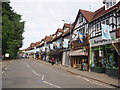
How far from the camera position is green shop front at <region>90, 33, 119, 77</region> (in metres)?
18.4

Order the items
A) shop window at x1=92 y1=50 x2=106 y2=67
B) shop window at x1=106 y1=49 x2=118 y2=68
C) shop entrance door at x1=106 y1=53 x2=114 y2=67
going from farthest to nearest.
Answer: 1. shop window at x1=92 y1=50 x2=106 y2=67
2. shop entrance door at x1=106 y1=53 x2=114 y2=67
3. shop window at x1=106 y1=49 x2=118 y2=68

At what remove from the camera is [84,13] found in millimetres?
27141

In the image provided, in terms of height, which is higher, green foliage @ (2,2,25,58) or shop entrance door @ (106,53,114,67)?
green foliage @ (2,2,25,58)

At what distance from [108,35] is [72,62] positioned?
14555mm

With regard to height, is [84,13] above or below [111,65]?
above

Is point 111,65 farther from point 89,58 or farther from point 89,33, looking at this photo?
point 89,33

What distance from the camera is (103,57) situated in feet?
68.5

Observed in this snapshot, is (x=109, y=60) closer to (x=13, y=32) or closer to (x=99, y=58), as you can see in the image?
(x=99, y=58)

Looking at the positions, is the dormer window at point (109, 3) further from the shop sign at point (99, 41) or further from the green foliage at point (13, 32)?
the green foliage at point (13, 32)

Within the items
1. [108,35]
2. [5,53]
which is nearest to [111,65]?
[108,35]

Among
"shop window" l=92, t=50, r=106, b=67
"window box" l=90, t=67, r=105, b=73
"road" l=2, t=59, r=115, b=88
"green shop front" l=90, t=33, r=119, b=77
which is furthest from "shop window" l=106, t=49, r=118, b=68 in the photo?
"road" l=2, t=59, r=115, b=88

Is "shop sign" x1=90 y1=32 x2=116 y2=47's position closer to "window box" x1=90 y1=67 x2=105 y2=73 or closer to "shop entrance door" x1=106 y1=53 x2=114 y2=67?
"shop entrance door" x1=106 y1=53 x2=114 y2=67

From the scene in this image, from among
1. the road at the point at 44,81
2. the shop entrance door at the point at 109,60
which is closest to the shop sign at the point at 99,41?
the shop entrance door at the point at 109,60

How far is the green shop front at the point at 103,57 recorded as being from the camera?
1841 centimetres
